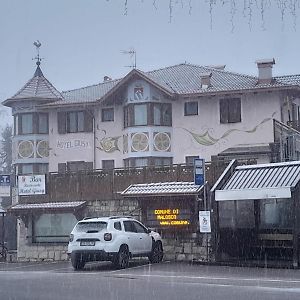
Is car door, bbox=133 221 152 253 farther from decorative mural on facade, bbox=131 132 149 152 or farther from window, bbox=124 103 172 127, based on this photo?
window, bbox=124 103 172 127

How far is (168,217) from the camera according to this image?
83.4 feet

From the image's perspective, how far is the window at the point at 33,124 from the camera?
4062 cm

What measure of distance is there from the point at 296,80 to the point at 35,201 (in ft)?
64.4

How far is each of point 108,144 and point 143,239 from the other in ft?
56.6

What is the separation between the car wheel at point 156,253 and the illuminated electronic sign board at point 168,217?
1691 mm

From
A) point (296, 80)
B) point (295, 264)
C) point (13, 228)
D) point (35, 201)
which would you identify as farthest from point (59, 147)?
point (295, 264)

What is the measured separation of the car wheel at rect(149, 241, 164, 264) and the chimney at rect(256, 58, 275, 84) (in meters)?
15.4

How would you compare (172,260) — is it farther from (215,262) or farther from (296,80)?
(296,80)

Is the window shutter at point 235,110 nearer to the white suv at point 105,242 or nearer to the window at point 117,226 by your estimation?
the white suv at point 105,242

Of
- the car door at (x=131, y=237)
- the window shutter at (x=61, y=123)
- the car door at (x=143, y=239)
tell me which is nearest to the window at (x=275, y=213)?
the car door at (x=143, y=239)

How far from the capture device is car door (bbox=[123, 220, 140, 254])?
21250 millimetres

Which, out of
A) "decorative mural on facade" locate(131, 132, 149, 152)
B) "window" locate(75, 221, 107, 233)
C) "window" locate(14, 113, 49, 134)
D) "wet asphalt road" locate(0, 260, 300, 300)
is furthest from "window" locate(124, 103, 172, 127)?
"wet asphalt road" locate(0, 260, 300, 300)

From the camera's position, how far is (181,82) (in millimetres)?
39000

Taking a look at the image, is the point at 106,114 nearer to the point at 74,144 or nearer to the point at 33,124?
the point at 74,144
